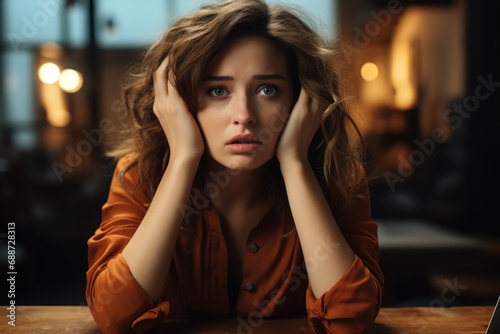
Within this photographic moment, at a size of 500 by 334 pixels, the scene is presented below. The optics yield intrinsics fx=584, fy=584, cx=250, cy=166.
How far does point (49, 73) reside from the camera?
13.4ft

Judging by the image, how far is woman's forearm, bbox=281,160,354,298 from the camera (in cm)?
122

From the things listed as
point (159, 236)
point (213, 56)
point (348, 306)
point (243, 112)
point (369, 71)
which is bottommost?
point (348, 306)

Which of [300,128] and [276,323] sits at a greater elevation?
[300,128]

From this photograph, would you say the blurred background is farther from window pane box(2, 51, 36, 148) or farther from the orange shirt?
the orange shirt

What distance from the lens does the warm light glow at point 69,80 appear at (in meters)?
4.09

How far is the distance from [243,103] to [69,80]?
3158mm

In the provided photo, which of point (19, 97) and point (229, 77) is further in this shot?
point (19, 97)

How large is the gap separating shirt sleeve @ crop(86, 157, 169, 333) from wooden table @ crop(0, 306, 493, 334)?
0.05 m

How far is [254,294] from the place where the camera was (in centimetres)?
141

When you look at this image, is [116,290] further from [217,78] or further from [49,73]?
[49,73]

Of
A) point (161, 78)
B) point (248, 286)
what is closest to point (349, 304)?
point (248, 286)

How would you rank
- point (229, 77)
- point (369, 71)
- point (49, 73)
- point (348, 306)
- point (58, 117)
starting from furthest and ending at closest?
1. point (369, 71)
2. point (58, 117)
3. point (49, 73)
4. point (229, 77)
5. point (348, 306)

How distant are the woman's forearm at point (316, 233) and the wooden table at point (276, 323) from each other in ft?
0.39

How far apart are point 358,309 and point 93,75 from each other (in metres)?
3.38
